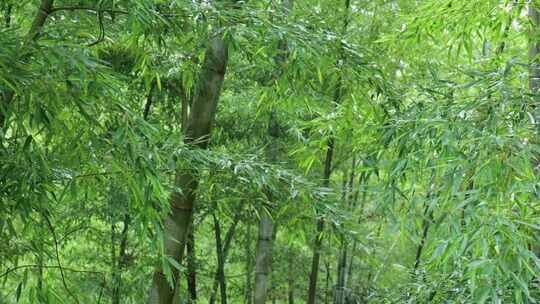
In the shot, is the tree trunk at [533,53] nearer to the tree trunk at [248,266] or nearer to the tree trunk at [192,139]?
the tree trunk at [192,139]

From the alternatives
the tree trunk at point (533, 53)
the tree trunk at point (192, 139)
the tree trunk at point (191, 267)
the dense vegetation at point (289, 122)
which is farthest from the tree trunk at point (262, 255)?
the tree trunk at point (533, 53)

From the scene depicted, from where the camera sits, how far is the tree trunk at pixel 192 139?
124 inches

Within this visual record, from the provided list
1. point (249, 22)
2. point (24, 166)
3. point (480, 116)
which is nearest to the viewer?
point (24, 166)

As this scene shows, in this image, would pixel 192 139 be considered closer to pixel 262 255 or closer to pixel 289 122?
pixel 289 122

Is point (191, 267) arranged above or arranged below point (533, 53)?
below

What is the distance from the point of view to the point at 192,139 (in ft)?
10.4

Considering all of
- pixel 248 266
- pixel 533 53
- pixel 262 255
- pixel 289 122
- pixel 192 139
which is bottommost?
pixel 248 266

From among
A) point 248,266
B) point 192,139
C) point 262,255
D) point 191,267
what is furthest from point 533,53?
point 248,266

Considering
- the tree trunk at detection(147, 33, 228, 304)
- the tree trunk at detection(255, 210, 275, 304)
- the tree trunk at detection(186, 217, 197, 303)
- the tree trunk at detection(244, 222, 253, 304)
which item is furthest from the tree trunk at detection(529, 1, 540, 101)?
the tree trunk at detection(244, 222, 253, 304)

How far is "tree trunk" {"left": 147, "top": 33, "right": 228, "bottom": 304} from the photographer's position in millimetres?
3145

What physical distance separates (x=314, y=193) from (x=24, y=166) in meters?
1.44

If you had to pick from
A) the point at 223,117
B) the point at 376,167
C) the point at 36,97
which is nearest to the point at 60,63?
the point at 36,97

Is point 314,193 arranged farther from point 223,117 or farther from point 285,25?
point 223,117

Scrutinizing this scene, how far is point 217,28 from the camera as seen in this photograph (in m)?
2.60
